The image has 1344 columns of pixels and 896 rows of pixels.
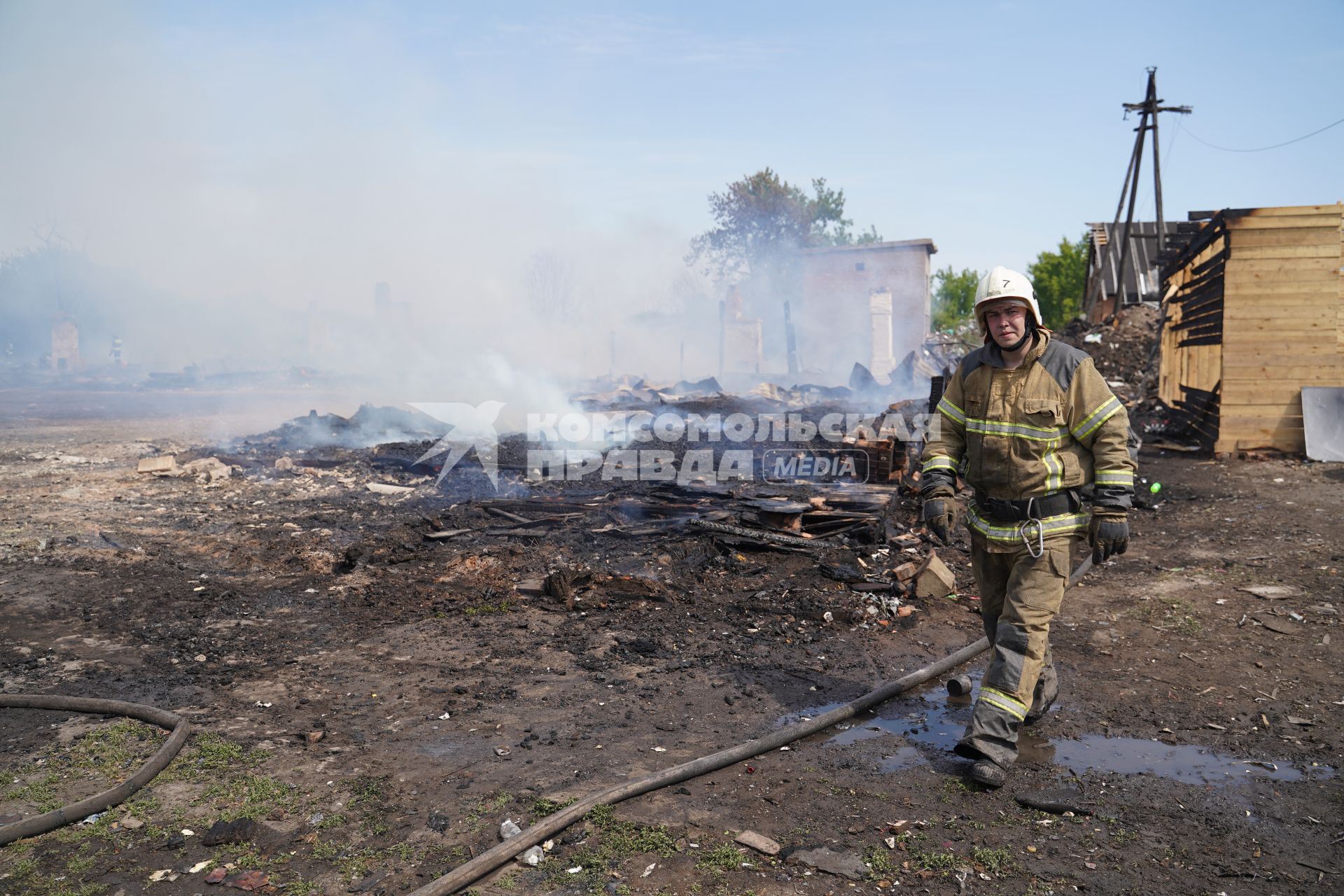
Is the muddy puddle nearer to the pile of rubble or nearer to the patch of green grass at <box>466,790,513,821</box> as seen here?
the patch of green grass at <box>466,790,513,821</box>

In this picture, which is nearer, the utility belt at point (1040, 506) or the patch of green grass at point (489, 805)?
the patch of green grass at point (489, 805)

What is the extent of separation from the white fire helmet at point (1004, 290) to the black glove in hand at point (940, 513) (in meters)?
0.84

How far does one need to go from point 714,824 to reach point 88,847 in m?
2.25

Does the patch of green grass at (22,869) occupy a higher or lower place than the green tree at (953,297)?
lower

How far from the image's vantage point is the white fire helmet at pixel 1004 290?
381 centimetres

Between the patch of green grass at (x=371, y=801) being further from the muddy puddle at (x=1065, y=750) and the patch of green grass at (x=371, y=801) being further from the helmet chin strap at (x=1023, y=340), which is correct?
the helmet chin strap at (x=1023, y=340)

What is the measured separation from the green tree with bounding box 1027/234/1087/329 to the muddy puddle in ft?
138

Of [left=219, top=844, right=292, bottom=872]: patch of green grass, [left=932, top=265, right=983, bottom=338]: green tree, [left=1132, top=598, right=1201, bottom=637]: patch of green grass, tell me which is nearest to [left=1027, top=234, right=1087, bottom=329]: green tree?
[left=932, top=265, right=983, bottom=338]: green tree

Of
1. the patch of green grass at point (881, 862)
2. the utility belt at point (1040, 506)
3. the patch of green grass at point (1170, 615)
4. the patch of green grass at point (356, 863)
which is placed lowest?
the patch of green grass at point (881, 862)

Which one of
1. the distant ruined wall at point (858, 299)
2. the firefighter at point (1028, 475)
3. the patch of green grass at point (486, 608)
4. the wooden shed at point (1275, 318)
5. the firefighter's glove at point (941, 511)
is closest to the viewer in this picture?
the firefighter at point (1028, 475)

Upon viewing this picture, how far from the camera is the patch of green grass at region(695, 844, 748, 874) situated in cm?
287

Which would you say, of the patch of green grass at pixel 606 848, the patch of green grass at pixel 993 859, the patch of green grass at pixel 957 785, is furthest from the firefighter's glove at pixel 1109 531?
the patch of green grass at pixel 606 848

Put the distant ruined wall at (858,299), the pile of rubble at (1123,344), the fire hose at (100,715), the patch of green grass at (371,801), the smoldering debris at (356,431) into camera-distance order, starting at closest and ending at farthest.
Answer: the fire hose at (100,715) < the patch of green grass at (371,801) < the smoldering debris at (356,431) < the pile of rubble at (1123,344) < the distant ruined wall at (858,299)

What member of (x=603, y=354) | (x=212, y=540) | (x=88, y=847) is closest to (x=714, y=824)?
(x=88, y=847)
